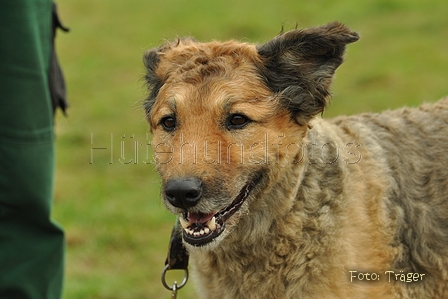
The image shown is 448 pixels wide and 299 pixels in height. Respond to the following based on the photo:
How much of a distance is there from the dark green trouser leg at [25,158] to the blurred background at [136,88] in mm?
660

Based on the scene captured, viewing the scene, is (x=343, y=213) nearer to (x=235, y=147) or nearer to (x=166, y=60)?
(x=235, y=147)

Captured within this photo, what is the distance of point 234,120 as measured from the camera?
3.55 metres

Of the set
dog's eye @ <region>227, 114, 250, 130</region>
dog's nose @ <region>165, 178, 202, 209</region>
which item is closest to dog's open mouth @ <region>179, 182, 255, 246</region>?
dog's nose @ <region>165, 178, 202, 209</region>

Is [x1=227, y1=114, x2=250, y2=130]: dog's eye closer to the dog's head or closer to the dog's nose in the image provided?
the dog's head

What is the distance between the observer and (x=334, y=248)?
12.2 ft

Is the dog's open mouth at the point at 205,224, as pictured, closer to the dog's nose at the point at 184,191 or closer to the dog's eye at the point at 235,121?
the dog's nose at the point at 184,191

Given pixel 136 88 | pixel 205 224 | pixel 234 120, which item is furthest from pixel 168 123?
pixel 136 88

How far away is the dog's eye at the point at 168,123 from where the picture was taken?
3.66 metres

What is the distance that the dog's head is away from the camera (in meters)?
3.43

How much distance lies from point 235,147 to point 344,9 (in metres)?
12.0

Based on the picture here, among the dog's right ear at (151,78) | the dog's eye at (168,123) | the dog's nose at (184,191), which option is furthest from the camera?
the dog's right ear at (151,78)

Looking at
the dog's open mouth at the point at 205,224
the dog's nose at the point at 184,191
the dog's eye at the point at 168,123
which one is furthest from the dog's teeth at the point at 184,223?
the dog's eye at the point at 168,123

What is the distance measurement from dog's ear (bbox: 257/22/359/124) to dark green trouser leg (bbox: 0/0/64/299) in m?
1.51

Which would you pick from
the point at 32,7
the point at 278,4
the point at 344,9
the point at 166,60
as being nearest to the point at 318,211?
the point at 166,60
